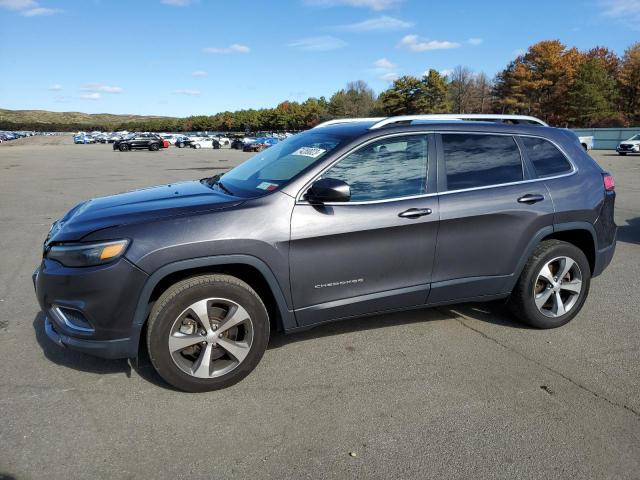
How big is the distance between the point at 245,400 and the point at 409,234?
5.27ft

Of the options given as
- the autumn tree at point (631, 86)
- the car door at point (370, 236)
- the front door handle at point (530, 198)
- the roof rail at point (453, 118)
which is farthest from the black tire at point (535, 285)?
the autumn tree at point (631, 86)

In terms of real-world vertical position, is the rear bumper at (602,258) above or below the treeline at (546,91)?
below

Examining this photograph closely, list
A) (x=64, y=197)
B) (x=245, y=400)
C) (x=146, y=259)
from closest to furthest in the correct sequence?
(x=146, y=259) < (x=245, y=400) < (x=64, y=197)

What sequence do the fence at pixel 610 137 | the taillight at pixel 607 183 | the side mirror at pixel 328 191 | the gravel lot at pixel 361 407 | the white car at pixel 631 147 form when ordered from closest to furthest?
the gravel lot at pixel 361 407 < the side mirror at pixel 328 191 < the taillight at pixel 607 183 < the white car at pixel 631 147 < the fence at pixel 610 137

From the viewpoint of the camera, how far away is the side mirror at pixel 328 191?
3.16 metres

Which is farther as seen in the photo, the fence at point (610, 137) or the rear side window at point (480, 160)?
the fence at point (610, 137)

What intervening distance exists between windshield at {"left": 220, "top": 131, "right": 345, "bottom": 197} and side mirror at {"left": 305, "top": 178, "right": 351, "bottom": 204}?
0.75 feet

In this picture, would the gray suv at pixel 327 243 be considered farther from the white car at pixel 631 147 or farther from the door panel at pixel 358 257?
the white car at pixel 631 147

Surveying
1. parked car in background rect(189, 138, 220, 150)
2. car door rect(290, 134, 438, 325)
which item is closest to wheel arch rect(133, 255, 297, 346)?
car door rect(290, 134, 438, 325)

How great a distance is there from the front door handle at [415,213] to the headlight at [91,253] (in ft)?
6.14

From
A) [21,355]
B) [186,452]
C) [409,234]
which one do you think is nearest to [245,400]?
[186,452]

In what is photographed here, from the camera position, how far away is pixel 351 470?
2.49 metres

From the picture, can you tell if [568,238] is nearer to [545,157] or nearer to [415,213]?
[545,157]

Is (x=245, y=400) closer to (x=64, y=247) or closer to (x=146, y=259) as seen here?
(x=146, y=259)
